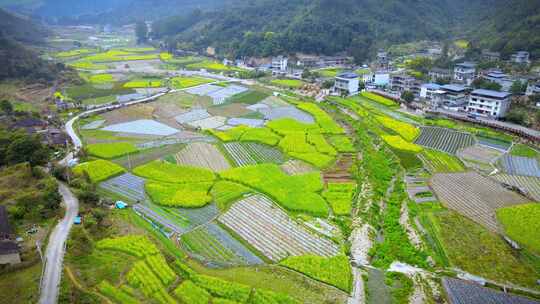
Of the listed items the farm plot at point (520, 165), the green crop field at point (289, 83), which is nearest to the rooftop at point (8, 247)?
the farm plot at point (520, 165)

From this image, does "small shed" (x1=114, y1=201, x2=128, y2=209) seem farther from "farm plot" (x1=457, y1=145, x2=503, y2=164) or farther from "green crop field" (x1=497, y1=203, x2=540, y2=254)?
"farm plot" (x1=457, y1=145, x2=503, y2=164)

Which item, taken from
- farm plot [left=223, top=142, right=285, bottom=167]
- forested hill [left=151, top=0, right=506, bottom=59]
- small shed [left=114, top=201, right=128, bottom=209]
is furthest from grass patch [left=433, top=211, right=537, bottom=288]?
forested hill [left=151, top=0, right=506, bottom=59]

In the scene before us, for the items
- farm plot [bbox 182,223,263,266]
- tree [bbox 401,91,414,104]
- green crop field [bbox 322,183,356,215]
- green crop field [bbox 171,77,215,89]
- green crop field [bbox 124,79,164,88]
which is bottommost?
farm plot [bbox 182,223,263,266]

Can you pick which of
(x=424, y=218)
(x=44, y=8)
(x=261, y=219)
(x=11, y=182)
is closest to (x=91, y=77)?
(x=11, y=182)

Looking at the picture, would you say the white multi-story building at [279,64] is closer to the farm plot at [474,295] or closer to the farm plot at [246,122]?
the farm plot at [246,122]

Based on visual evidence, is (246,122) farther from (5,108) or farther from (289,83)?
(5,108)

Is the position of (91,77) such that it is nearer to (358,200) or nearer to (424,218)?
(358,200)

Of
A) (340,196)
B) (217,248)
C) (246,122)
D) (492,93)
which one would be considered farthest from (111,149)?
(492,93)
